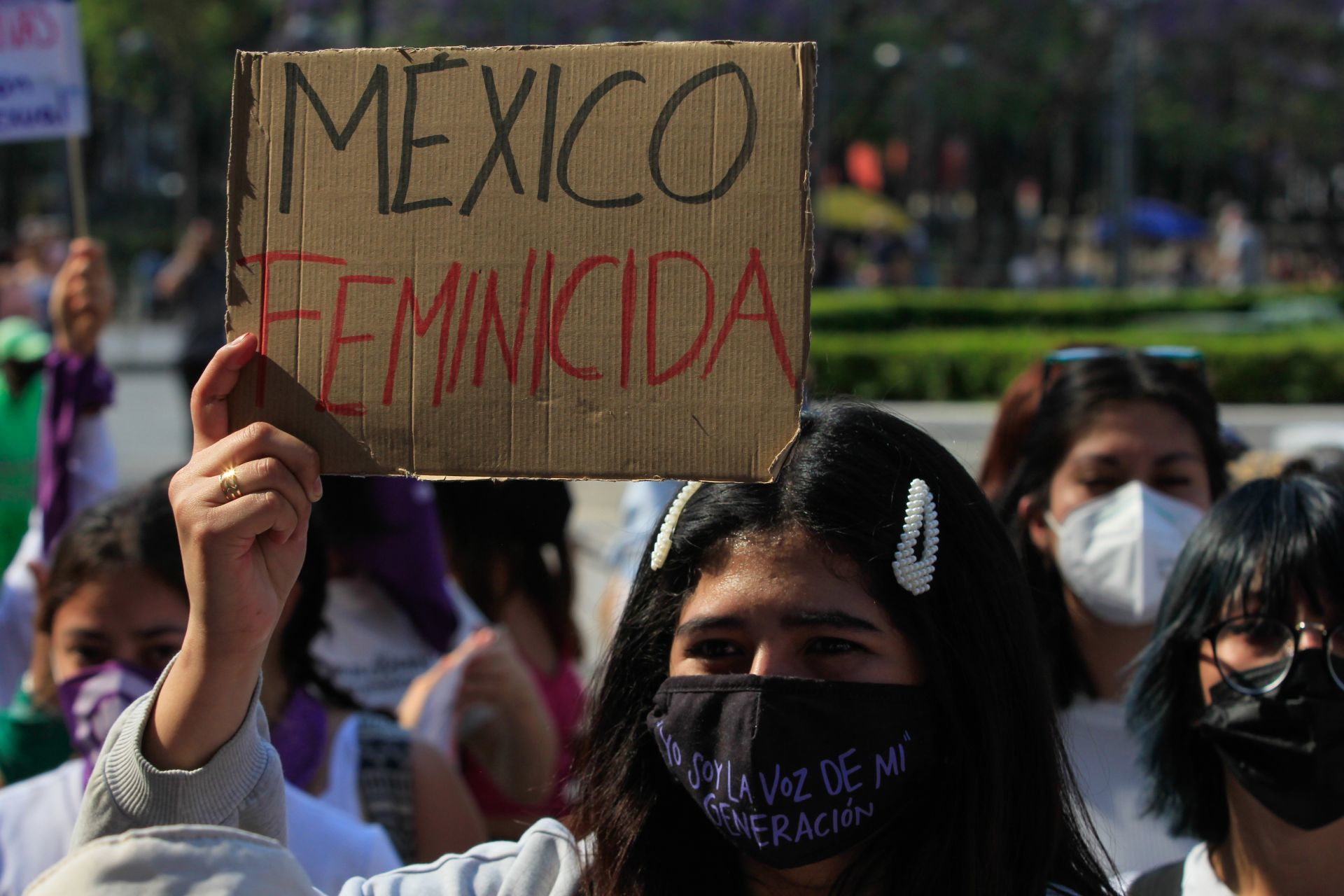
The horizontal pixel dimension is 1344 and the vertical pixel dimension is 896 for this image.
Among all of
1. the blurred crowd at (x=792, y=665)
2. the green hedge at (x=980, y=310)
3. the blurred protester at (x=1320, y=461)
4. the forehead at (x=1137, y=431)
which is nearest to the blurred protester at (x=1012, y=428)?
the blurred crowd at (x=792, y=665)

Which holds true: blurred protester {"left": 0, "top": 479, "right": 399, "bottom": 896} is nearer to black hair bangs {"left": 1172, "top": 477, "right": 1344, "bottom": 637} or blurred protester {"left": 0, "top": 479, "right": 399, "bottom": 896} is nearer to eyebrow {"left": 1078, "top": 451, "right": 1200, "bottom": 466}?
black hair bangs {"left": 1172, "top": 477, "right": 1344, "bottom": 637}

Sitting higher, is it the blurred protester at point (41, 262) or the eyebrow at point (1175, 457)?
the eyebrow at point (1175, 457)

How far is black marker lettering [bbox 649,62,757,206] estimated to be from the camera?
1.62 meters

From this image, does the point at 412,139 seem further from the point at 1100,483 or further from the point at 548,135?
the point at 1100,483

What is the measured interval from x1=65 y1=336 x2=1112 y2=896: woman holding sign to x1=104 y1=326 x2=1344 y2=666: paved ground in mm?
2930

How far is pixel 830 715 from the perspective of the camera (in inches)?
71.9

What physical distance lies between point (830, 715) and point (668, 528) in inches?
14.2

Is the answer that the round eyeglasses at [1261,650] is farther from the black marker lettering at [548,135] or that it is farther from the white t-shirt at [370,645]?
the white t-shirt at [370,645]

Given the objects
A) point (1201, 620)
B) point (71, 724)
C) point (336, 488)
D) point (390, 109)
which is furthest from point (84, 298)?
point (1201, 620)

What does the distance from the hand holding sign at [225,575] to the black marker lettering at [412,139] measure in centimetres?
26

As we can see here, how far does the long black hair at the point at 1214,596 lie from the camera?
2.31 m

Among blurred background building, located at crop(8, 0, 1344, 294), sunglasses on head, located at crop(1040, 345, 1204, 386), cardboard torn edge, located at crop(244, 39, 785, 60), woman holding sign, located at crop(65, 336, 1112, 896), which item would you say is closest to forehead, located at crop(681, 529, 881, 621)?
woman holding sign, located at crop(65, 336, 1112, 896)

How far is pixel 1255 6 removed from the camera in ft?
122

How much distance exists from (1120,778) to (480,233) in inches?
76.6
